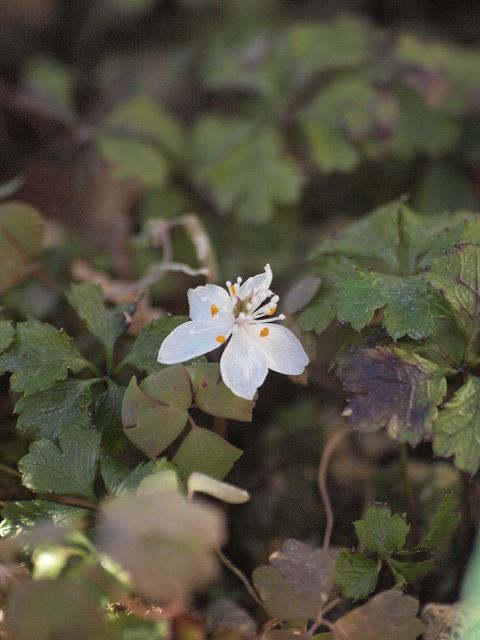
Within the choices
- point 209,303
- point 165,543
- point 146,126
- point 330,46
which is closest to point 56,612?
point 165,543

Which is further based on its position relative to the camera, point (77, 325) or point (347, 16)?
point (347, 16)

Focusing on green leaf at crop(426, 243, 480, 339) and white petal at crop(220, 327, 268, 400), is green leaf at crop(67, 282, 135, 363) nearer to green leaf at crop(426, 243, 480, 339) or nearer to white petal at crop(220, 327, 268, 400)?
white petal at crop(220, 327, 268, 400)

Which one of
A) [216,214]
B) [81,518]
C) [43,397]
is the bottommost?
[216,214]

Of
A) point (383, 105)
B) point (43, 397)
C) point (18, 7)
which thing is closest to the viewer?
point (43, 397)

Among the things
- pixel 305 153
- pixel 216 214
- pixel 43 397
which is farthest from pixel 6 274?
pixel 305 153

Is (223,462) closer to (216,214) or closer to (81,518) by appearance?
(81,518)

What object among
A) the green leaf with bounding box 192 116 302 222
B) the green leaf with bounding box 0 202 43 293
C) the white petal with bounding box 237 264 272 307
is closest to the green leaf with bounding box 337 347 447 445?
the white petal with bounding box 237 264 272 307

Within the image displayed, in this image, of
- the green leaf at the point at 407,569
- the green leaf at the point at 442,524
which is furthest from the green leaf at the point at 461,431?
the green leaf at the point at 407,569
